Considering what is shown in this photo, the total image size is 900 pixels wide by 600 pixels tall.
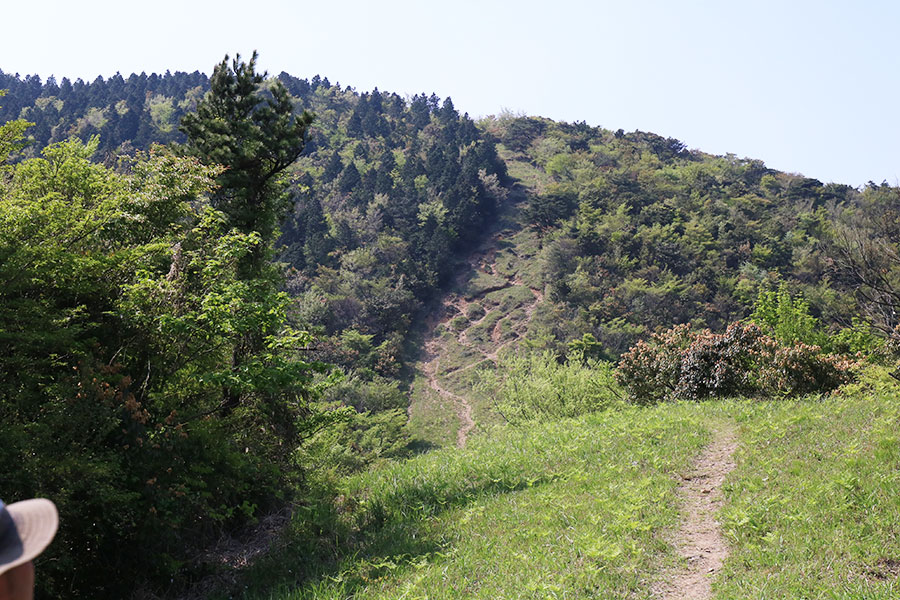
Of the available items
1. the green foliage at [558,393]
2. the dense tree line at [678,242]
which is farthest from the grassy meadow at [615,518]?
the dense tree line at [678,242]

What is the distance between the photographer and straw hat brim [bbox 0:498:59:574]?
1753mm

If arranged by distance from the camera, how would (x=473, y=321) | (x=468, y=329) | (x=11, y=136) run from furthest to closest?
(x=473, y=321)
(x=468, y=329)
(x=11, y=136)

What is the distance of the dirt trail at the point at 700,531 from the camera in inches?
201

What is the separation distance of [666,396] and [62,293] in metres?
15.2

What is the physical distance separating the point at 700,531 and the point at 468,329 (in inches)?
1833

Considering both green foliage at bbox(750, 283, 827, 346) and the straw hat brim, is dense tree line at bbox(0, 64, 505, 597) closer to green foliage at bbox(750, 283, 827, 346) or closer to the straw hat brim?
the straw hat brim

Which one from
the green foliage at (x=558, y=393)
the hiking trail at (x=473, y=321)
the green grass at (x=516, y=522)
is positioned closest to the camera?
the green grass at (x=516, y=522)

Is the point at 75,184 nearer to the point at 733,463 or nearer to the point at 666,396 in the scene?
the point at 733,463

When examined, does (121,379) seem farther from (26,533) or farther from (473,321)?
(473,321)

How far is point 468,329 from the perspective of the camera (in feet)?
173

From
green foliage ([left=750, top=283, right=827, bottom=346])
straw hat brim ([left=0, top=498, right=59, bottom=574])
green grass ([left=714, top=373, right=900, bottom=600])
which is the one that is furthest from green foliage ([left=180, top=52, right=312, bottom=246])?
green foliage ([left=750, top=283, right=827, bottom=346])

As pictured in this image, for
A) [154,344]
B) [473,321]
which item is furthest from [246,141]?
[473,321]

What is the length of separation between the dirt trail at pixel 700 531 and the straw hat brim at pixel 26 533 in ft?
16.1

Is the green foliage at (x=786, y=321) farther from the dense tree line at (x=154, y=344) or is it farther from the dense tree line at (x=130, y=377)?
the dense tree line at (x=130, y=377)
